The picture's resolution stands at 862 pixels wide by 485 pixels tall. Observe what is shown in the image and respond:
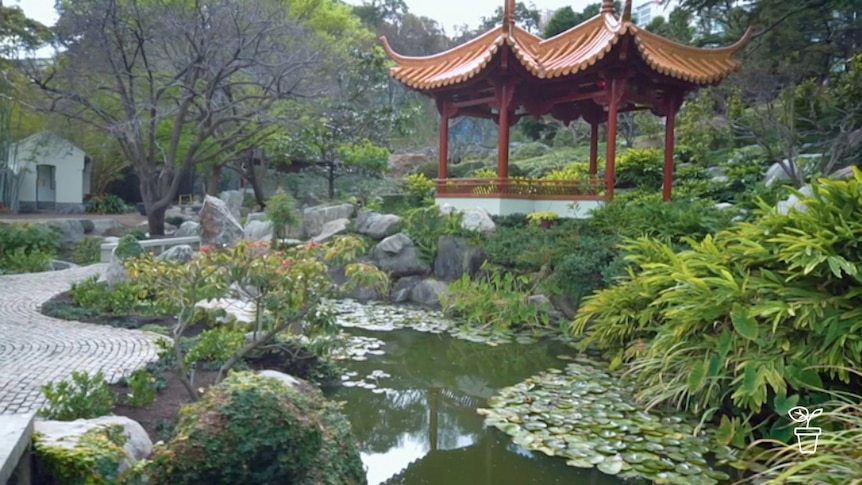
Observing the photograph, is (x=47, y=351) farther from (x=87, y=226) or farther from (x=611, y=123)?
(x=87, y=226)

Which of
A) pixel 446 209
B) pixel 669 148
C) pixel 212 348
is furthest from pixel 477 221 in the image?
pixel 212 348

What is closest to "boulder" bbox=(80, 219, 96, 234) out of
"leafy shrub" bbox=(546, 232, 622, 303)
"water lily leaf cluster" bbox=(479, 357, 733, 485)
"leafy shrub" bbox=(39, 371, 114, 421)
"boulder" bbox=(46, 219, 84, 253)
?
"boulder" bbox=(46, 219, 84, 253)

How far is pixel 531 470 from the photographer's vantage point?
356cm

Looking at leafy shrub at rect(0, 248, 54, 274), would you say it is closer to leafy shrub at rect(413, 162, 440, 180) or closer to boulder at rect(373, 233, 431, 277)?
boulder at rect(373, 233, 431, 277)

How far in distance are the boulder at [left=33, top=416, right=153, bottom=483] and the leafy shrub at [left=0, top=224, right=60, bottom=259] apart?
9.31 metres

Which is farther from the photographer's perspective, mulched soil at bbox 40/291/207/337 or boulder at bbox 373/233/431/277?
boulder at bbox 373/233/431/277

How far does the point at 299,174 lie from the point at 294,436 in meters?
19.5

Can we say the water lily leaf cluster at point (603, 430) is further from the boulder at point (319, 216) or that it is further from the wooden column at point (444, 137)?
the boulder at point (319, 216)

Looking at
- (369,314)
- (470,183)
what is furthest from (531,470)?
(470,183)

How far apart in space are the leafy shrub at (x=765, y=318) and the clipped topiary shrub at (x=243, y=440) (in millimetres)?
2683

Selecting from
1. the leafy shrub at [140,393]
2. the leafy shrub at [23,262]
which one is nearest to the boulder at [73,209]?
the leafy shrub at [23,262]

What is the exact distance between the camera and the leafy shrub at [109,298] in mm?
6496

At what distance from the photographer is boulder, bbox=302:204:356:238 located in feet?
39.7

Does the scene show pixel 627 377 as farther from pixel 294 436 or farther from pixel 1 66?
pixel 1 66
